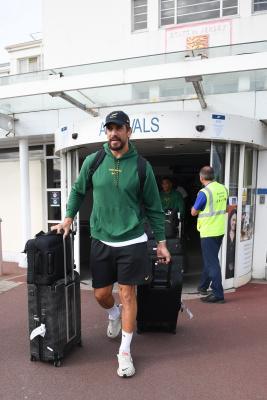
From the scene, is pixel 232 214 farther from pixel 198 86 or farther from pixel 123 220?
pixel 123 220

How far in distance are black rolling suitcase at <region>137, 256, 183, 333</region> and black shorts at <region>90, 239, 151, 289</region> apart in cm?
53

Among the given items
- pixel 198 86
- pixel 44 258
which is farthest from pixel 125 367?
pixel 198 86

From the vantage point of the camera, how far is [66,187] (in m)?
5.92

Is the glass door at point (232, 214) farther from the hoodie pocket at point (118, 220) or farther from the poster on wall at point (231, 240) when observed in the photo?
the hoodie pocket at point (118, 220)

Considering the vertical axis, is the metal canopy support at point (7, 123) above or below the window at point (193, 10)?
below

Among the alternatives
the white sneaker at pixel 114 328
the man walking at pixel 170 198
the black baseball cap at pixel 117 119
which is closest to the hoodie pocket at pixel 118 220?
the black baseball cap at pixel 117 119

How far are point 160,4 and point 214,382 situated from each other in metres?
8.16

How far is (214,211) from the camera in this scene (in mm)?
4562

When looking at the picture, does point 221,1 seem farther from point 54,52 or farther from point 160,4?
point 54,52

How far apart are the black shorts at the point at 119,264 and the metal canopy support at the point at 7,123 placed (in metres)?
4.50

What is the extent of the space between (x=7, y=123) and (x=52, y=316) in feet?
15.8

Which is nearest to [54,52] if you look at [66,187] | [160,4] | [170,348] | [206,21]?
[160,4]

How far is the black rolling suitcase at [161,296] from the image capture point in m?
3.42

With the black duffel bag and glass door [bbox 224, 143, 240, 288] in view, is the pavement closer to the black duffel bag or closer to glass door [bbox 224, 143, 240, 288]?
the black duffel bag
